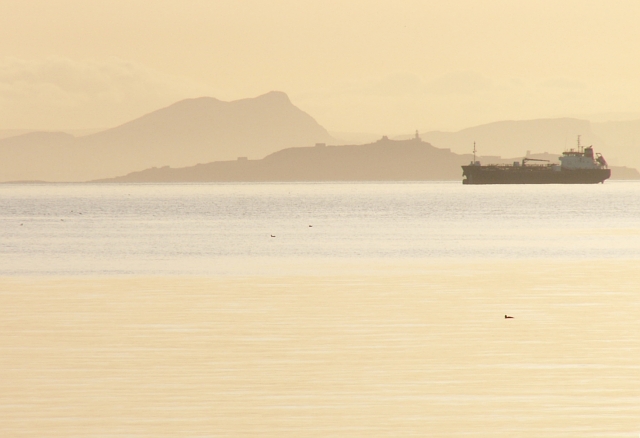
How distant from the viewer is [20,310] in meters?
29.6

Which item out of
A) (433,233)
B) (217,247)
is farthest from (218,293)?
(433,233)

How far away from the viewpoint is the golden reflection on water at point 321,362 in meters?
15.6

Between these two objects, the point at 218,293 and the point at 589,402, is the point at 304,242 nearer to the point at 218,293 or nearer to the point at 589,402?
the point at 218,293

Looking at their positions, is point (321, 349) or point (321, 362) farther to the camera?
point (321, 349)

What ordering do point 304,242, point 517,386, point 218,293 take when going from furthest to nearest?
1. point 304,242
2. point 218,293
3. point 517,386

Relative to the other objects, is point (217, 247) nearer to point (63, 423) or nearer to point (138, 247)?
point (138, 247)

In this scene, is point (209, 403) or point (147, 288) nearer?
point (209, 403)

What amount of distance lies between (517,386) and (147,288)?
2030 centimetres

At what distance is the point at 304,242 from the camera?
66750 millimetres

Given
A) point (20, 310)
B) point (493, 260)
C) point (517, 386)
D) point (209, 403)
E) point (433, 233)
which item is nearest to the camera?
point (209, 403)

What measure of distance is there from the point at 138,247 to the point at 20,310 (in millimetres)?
32035

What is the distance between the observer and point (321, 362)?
67.3ft

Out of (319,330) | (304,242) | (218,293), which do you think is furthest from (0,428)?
(304,242)

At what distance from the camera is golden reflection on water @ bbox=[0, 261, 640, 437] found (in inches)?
616
